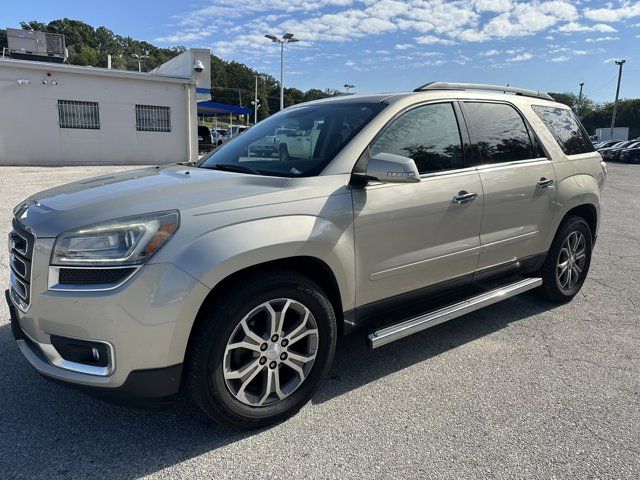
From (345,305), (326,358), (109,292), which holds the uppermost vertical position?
(109,292)

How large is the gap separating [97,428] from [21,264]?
37.9 inches

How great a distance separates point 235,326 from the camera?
2430mm

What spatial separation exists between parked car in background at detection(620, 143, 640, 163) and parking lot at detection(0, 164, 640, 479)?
3672cm

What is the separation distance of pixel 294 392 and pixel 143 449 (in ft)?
2.72

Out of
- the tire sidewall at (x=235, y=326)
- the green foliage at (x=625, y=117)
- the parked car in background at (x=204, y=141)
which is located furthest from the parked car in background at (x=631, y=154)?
the tire sidewall at (x=235, y=326)

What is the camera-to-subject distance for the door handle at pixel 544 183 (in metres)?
3.98

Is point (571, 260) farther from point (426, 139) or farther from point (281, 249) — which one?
point (281, 249)

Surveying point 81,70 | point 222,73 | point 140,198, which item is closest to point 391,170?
point 140,198

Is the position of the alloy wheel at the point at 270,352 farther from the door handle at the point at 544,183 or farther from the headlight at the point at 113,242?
the door handle at the point at 544,183

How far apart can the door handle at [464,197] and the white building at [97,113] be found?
812 inches

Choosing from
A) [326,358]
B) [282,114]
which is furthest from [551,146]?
[326,358]

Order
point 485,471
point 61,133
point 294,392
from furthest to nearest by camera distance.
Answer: point 61,133, point 294,392, point 485,471

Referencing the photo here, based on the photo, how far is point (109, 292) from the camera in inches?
84.7

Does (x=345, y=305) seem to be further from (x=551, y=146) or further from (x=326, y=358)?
(x=551, y=146)
